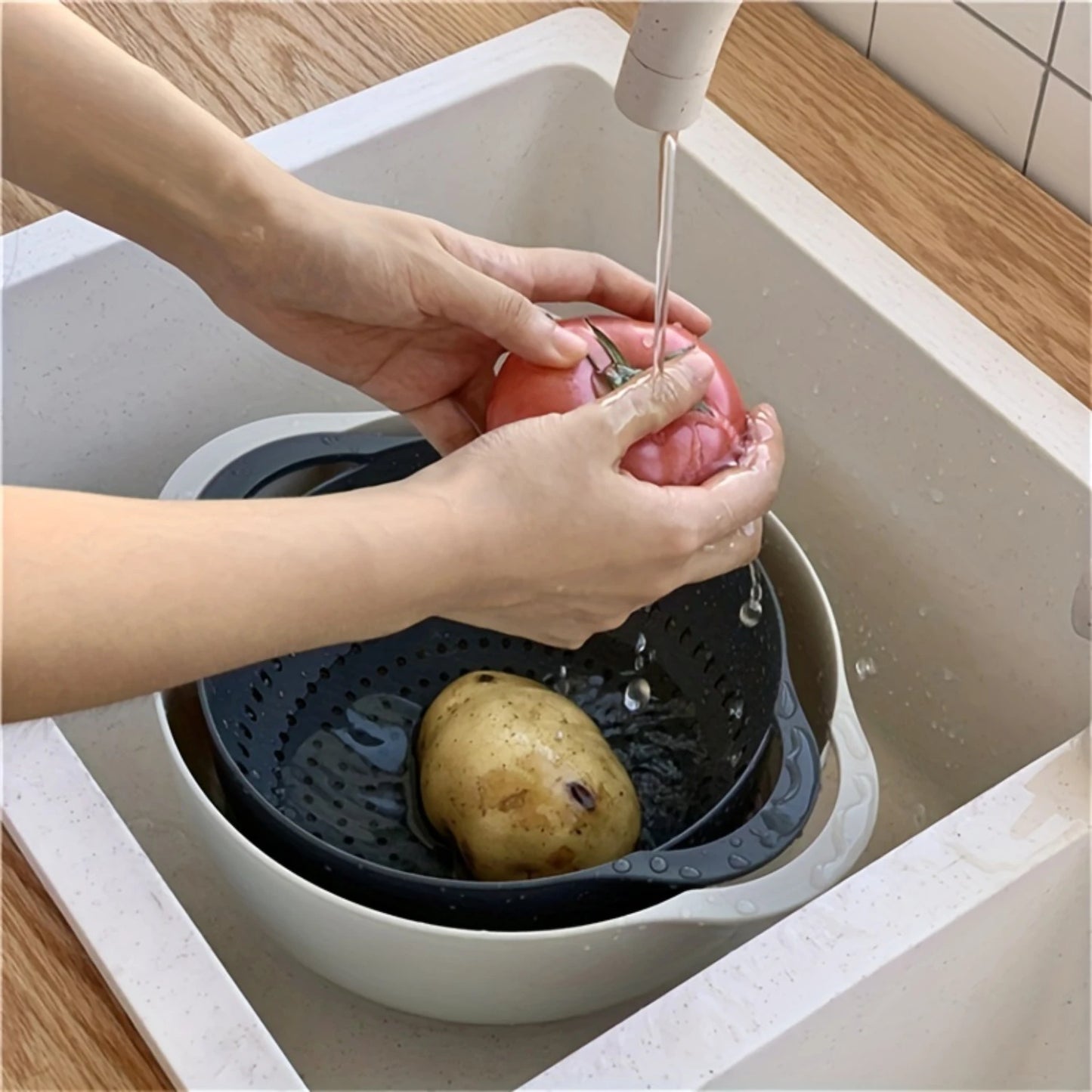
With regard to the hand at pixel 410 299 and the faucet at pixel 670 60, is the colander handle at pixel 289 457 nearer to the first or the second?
the hand at pixel 410 299

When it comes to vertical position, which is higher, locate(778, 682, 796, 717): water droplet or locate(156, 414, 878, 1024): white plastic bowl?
locate(778, 682, 796, 717): water droplet

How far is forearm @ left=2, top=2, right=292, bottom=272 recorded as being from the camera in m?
0.65

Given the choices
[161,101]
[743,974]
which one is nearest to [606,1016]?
[743,974]

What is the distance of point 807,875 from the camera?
2.22 feet

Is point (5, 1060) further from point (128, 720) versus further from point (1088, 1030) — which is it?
point (1088, 1030)

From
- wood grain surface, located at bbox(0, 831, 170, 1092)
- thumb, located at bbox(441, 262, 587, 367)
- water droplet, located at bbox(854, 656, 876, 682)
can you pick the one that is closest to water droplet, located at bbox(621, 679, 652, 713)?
water droplet, located at bbox(854, 656, 876, 682)

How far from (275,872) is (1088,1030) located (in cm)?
38

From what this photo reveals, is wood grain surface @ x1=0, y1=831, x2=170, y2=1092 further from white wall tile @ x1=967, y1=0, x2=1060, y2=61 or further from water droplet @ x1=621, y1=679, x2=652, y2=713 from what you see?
white wall tile @ x1=967, y1=0, x2=1060, y2=61

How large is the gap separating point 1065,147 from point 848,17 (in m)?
0.18

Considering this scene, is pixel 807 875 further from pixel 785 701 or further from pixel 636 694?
pixel 636 694

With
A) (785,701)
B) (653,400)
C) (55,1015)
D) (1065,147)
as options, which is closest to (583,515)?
(653,400)

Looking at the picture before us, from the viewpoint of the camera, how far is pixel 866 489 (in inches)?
35.2

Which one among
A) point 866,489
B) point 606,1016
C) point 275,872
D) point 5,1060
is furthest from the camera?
point 866,489

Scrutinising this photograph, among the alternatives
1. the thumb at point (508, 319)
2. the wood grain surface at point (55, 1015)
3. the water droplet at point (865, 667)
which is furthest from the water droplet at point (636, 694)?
the wood grain surface at point (55, 1015)
